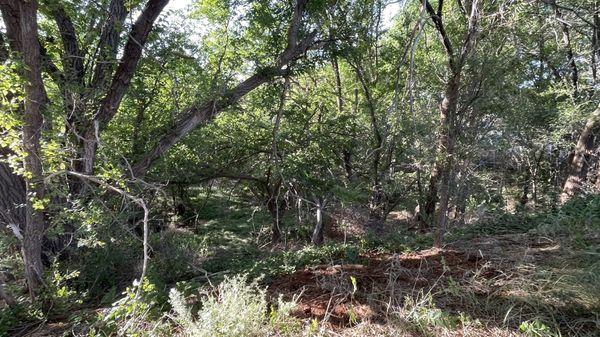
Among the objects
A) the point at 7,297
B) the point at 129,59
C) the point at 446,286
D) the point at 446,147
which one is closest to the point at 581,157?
the point at 446,147

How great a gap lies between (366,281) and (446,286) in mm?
615

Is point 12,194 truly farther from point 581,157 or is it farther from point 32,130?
point 581,157

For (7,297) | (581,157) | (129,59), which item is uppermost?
(129,59)

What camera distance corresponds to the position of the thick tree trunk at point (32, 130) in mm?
2941

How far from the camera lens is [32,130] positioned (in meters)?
3.08

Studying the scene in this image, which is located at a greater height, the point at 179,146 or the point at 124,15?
the point at 124,15

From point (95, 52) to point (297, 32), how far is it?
2.68 metres

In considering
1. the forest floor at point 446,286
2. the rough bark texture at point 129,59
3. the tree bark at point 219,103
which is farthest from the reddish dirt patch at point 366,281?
the rough bark texture at point 129,59

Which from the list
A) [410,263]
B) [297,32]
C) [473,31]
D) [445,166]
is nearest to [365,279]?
[410,263]

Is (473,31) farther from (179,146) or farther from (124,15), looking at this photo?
(179,146)

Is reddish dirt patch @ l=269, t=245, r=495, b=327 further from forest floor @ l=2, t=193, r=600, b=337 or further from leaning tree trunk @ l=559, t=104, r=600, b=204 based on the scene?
leaning tree trunk @ l=559, t=104, r=600, b=204

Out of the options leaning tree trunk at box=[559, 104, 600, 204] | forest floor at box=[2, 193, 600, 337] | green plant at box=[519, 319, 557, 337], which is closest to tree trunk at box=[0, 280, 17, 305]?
forest floor at box=[2, 193, 600, 337]

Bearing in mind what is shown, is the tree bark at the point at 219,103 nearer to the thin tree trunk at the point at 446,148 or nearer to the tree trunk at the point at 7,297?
the tree trunk at the point at 7,297

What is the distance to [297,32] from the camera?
16.5ft
